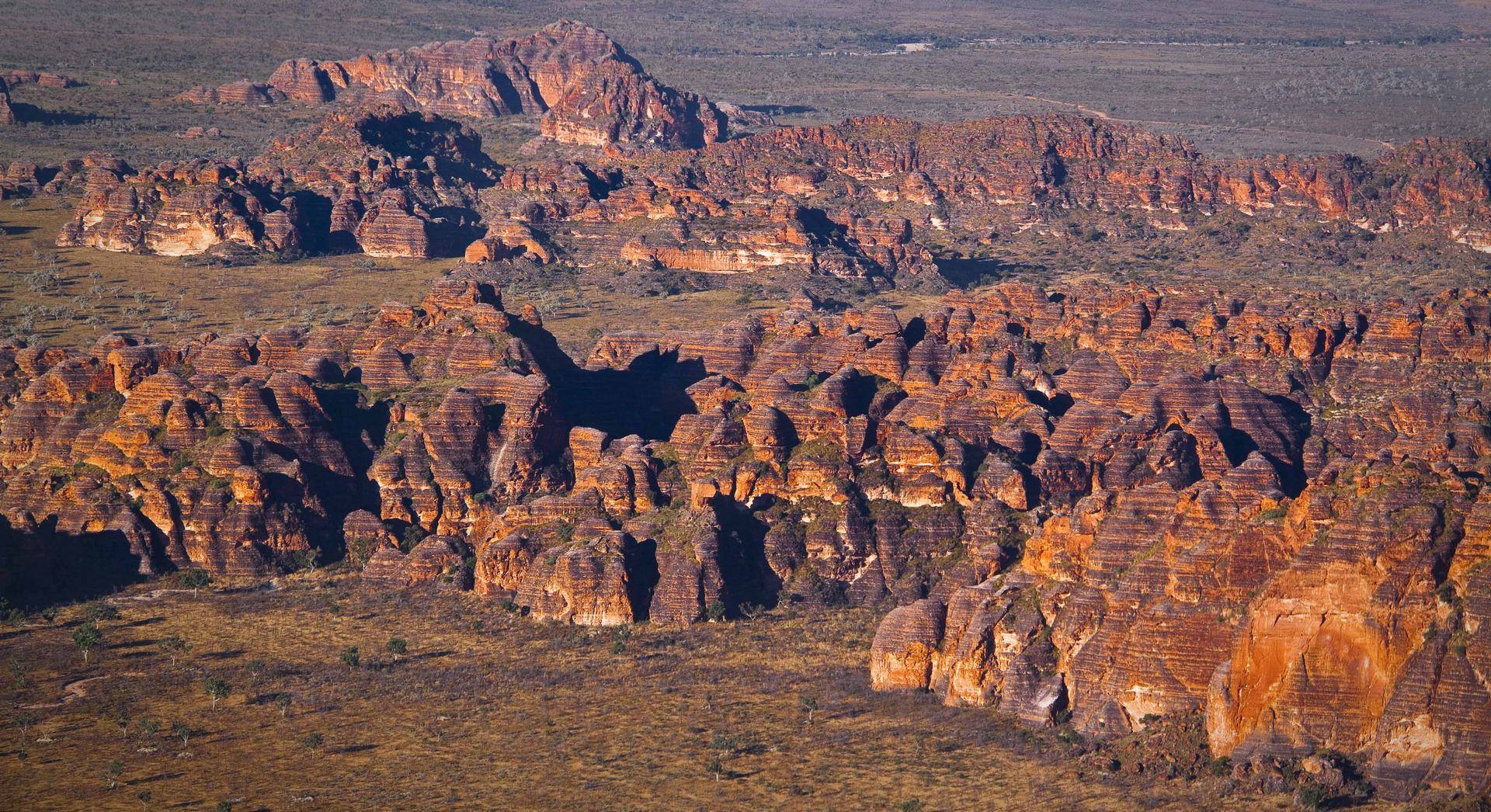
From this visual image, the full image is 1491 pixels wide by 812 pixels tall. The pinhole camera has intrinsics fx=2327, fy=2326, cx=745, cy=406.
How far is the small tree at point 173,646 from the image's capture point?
74.6 metres

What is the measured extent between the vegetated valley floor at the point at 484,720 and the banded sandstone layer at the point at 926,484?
7.15ft

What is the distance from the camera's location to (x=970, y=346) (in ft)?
323

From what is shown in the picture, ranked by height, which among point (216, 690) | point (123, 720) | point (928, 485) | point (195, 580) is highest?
point (928, 485)

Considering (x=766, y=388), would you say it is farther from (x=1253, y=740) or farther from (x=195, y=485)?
(x=1253, y=740)

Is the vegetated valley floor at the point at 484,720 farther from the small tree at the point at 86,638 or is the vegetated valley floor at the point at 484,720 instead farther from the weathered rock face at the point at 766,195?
the weathered rock face at the point at 766,195

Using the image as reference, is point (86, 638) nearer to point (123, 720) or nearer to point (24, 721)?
point (24, 721)

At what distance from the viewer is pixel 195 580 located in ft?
272

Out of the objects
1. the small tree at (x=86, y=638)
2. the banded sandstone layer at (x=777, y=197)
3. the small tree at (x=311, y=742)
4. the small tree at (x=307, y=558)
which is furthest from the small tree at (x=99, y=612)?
the banded sandstone layer at (x=777, y=197)

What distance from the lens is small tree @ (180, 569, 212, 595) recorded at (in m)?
82.7

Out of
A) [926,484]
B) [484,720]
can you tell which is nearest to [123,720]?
[484,720]

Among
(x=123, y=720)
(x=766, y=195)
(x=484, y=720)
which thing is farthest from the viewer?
(x=766, y=195)

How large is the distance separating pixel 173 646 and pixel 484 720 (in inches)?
525

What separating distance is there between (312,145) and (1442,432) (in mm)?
119971

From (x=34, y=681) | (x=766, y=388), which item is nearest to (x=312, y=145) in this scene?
(x=766, y=388)
